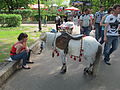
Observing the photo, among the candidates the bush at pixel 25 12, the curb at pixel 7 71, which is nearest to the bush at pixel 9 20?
the bush at pixel 25 12

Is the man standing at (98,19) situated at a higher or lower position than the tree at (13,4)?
lower

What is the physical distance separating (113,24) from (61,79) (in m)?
2.13

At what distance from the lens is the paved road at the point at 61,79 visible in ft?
12.0

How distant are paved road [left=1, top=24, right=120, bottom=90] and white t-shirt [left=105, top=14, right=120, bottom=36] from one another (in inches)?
42.0

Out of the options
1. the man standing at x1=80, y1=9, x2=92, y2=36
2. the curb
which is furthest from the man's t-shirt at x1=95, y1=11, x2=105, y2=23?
the curb

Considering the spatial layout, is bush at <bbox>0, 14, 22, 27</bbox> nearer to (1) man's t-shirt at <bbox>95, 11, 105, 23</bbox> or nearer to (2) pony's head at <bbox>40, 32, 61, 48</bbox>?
(1) man's t-shirt at <bbox>95, 11, 105, 23</bbox>

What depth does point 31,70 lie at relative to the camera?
15.3 ft

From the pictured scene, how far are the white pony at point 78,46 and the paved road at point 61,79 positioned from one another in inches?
13.7

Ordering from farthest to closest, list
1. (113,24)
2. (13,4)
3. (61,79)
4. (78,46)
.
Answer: (13,4), (113,24), (61,79), (78,46)

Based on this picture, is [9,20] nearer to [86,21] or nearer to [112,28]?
[86,21]

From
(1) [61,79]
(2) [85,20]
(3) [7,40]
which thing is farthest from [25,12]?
(1) [61,79]

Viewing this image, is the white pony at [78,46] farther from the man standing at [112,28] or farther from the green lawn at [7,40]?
the green lawn at [7,40]

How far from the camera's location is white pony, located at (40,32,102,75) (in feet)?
12.4

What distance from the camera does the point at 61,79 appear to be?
4.04 metres
